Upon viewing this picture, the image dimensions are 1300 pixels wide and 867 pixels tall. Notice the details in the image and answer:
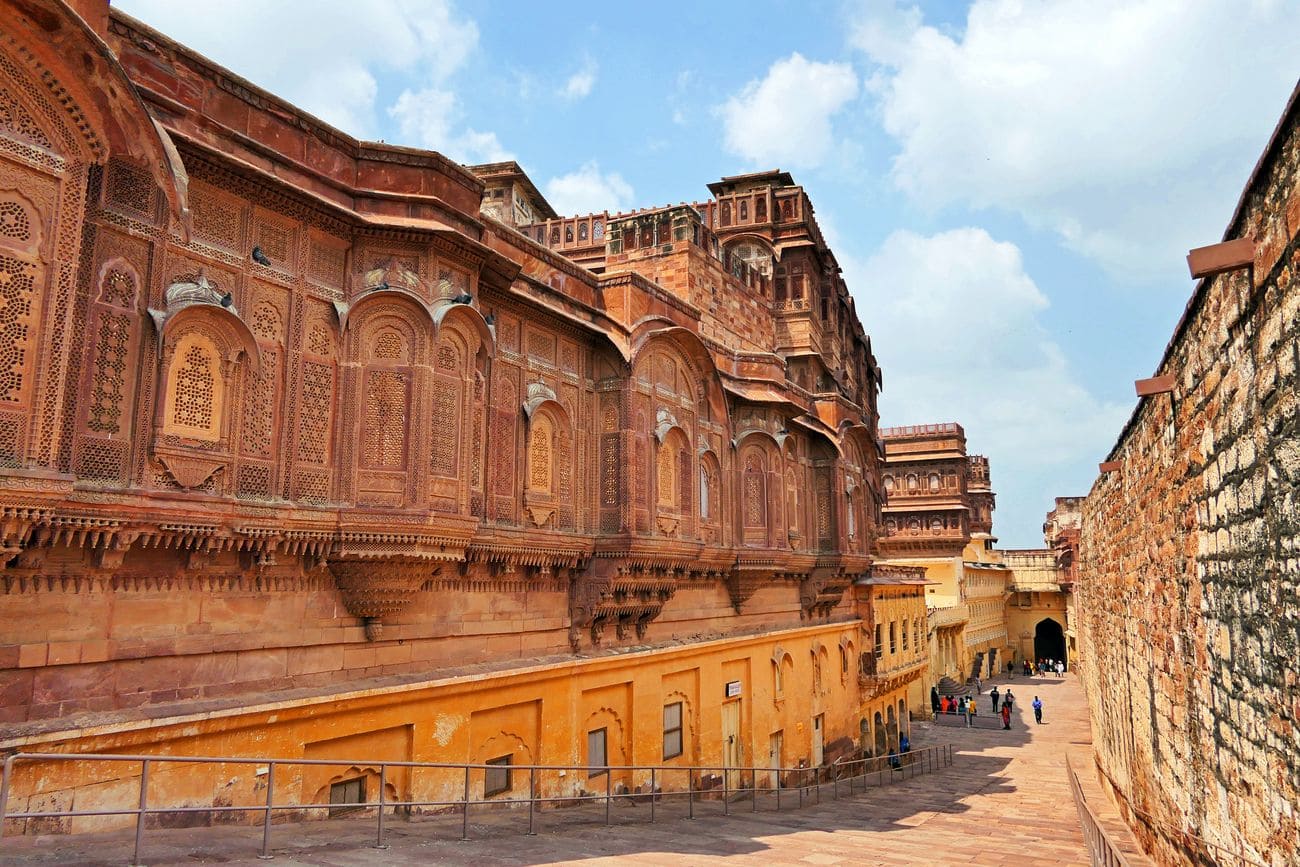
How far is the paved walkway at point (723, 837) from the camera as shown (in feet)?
22.5

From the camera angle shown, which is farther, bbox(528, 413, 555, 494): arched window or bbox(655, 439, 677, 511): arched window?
bbox(655, 439, 677, 511): arched window

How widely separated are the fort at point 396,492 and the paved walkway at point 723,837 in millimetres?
552

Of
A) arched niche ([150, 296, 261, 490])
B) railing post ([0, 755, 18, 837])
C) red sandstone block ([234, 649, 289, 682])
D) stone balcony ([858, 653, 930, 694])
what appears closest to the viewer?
railing post ([0, 755, 18, 837])

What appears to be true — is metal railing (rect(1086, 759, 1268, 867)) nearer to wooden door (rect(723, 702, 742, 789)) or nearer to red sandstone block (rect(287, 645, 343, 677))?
red sandstone block (rect(287, 645, 343, 677))

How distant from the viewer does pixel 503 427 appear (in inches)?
464

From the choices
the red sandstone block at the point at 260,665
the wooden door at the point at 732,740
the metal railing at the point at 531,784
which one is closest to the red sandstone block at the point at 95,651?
the metal railing at the point at 531,784

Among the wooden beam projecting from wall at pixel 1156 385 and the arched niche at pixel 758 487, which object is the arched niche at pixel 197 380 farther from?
the arched niche at pixel 758 487

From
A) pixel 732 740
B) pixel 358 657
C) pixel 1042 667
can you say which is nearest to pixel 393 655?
pixel 358 657

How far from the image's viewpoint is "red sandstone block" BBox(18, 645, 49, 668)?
6.82m

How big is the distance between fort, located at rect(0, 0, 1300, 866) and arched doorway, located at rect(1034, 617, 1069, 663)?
154 ft

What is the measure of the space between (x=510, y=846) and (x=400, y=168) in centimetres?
730

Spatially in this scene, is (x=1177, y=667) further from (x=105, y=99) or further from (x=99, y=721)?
(x=105, y=99)

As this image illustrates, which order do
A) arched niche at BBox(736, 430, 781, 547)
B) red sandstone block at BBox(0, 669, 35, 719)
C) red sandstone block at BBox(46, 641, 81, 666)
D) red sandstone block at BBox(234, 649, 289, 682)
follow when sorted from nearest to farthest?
1. red sandstone block at BBox(0, 669, 35, 719)
2. red sandstone block at BBox(46, 641, 81, 666)
3. red sandstone block at BBox(234, 649, 289, 682)
4. arched niche at BBox(736, 430, 781, 547)

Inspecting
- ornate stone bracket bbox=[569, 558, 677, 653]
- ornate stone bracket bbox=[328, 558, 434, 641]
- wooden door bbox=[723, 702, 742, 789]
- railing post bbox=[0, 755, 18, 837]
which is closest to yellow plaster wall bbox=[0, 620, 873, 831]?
wooden door bbox=[723, 702, 742, 789]
